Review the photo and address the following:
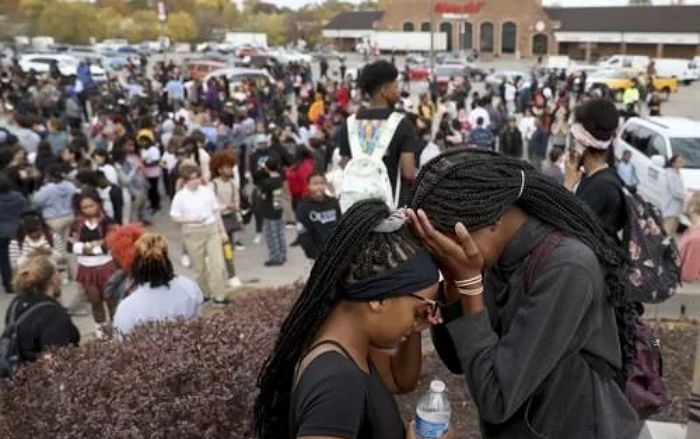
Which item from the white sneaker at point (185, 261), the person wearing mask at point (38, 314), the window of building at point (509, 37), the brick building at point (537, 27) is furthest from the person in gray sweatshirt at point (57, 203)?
the window of building at point (509, 37)

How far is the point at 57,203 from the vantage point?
845 cm

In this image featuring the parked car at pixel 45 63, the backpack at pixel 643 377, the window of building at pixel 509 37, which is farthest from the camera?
the window of building at pixel 509 37

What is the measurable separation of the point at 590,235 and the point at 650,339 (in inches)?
26.3

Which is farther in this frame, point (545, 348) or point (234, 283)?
point (234, 283)

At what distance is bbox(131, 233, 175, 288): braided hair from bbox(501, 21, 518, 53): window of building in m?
69.9

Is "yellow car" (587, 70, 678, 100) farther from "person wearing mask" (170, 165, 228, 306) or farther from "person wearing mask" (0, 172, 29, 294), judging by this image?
"person wearing mask" (0, 172, 29, 294)

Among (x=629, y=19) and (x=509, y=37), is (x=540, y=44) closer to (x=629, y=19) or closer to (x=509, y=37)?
(x=509, y=37)

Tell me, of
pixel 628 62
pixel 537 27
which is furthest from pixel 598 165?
pixel 537 27

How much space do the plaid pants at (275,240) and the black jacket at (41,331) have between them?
178 inches

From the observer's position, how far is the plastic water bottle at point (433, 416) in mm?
1918

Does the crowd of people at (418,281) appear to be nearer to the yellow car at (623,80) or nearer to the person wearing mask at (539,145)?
the person wearing mask at (539,145)

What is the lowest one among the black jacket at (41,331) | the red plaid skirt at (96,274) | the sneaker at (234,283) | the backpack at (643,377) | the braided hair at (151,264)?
the sneaker at (234,283)

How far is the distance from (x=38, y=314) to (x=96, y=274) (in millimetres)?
2265

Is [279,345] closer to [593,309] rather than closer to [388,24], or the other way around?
[593,309]
